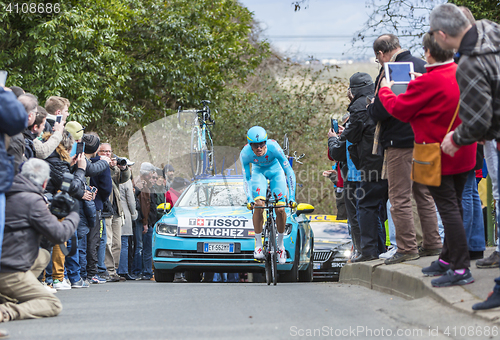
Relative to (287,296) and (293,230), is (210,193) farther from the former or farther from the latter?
(287,296)

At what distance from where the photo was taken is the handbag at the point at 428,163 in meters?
5.45

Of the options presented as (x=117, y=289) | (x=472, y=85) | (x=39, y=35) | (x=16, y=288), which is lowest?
(x=117, y=289)

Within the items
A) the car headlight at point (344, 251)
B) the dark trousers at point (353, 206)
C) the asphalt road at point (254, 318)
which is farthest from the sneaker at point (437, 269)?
the car headlight at point (344, 251)

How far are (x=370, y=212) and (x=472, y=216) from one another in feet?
5.18

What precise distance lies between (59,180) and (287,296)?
3.21 m

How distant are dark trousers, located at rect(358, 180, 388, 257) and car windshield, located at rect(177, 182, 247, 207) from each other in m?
3.34

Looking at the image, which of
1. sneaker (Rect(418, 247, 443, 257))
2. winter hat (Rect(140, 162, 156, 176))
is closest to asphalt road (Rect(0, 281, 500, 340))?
sneaker (Rect(418, 247, 443, 257))

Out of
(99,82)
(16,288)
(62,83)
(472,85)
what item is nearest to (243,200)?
(16,288)

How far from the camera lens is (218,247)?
984 centimetres

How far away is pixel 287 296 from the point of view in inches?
273

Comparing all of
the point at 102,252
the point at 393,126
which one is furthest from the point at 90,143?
the point at 393,126

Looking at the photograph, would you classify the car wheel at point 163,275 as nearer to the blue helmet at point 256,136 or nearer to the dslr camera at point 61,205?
the blue helmet at point 256,136

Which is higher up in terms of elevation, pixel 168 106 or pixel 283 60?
pixel 283 60

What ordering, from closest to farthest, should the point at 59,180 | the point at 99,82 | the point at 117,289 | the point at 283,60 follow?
1. the point at 59,180
2. the point at 117,289
3. the point at 99,82
4. the point at 283,60
